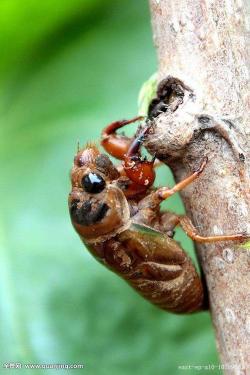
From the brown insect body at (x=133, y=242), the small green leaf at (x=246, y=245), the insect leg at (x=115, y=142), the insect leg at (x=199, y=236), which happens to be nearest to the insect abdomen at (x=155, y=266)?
the brown insect body at (x=133, y=242)

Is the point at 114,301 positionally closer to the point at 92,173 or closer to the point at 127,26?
the point at 92,173

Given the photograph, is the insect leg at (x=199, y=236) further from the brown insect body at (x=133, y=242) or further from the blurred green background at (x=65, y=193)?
the blurred green background at (x=65, y=193)

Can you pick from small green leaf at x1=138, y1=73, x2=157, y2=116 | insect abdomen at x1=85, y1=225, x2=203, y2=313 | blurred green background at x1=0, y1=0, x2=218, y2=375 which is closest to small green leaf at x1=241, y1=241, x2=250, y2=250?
insect abdomen at x1=85, y1=225, x2=203, y2=313

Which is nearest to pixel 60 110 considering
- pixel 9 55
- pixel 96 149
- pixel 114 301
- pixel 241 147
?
pixel 9 55

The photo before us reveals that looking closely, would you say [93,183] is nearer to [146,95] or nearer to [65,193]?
[146,95]

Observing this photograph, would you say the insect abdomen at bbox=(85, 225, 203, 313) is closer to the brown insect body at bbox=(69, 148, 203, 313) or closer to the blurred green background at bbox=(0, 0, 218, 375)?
the brown insect body at bbox=(69, 148, 203, 313)

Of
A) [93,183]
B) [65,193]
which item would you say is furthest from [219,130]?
[65,193]
